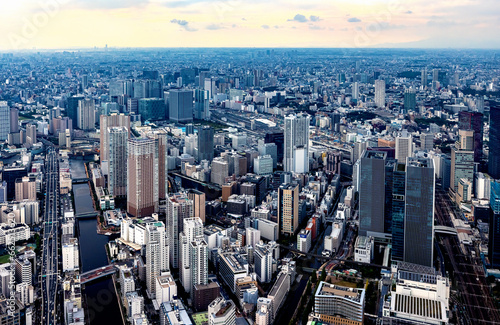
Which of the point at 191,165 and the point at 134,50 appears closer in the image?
the point at 191,165

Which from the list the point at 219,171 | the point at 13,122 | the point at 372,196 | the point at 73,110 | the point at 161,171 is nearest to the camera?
the point at 372,196

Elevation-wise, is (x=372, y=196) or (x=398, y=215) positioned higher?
(x=372, y=196)

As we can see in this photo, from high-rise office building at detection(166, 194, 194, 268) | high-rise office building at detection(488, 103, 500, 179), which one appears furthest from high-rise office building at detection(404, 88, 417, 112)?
high-rise office building at detection(166, 194, 194, 268)

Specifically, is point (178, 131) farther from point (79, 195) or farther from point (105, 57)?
point (105, 57)

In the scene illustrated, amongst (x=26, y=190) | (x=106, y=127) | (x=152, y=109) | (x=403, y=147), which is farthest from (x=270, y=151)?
(x=152, y=109)

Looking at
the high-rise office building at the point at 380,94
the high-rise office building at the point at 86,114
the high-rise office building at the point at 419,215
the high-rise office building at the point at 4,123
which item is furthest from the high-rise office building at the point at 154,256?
the high-rise office building at the point at 380,94

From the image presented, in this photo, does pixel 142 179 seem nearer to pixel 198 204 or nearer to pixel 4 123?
pixel 198 204

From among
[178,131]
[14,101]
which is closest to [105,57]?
[14,101]

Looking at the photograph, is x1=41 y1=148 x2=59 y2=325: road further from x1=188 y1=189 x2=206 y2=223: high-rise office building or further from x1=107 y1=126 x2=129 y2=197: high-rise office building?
x1=188 y1=189 x2=206 y2=223: high-rise office building
